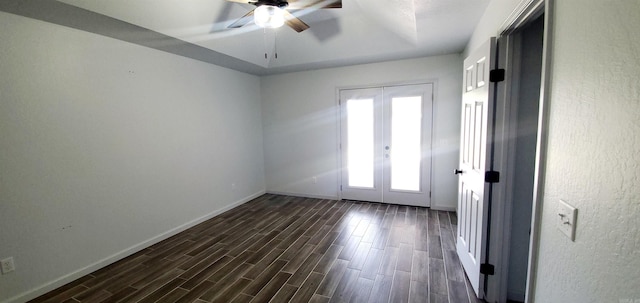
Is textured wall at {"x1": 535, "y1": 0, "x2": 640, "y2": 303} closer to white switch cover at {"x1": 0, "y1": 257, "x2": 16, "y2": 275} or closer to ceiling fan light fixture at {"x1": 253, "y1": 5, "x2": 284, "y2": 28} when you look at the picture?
ceiling fan light fixture at {"x1": 253, "y1": 5, "x2": 284, "y2": 28}

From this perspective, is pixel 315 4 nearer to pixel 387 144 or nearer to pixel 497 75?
pixel 497 75

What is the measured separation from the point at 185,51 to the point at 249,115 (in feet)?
5.65

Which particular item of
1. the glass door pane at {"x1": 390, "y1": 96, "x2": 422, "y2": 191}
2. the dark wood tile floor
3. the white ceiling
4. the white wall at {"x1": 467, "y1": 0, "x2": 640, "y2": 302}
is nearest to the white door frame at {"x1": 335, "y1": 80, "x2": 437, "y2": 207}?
the glass door pane at {"x1": 390, "y1": 96, "x2": 422, "y2": 191}

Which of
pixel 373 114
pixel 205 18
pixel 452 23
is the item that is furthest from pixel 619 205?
pixel 373 114

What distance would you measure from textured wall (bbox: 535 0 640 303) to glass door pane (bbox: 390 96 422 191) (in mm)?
3061

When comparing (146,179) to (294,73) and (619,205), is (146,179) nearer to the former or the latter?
(294,73)

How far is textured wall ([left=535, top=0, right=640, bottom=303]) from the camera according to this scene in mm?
662

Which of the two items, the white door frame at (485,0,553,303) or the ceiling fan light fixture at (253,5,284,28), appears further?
the ceiling fan light fixture at (253,5,284,28)

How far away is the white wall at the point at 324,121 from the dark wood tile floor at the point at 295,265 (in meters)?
0.95

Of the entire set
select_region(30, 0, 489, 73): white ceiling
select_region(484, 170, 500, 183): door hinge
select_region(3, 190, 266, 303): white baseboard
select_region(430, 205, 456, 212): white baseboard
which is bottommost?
select_region(3, 190, 266, 303): white baseboard

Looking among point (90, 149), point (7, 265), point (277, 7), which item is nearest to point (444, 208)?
point (277, 7)

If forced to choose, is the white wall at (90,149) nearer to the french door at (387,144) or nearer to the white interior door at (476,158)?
the french door at (387,144)

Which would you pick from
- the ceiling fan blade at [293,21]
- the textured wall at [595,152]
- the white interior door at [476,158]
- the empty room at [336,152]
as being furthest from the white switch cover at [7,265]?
the white interior door at [476,158]

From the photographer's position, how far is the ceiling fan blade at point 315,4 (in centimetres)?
196
